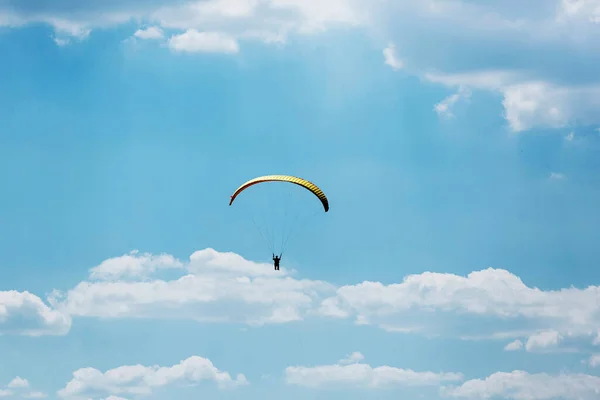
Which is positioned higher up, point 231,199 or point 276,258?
point 231,199

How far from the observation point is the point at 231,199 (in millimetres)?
125500

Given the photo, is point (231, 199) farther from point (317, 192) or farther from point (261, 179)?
point (317, 192)

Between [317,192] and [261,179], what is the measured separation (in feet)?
29.7

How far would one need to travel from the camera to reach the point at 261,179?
404 feet

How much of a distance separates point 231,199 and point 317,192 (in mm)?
13861

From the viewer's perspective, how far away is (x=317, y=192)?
119 m

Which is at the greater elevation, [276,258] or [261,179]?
[261,179]

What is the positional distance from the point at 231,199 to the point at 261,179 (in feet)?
18.8

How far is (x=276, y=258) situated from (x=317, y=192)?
13.1m

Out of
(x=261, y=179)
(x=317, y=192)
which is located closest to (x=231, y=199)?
(x=261, y=179)

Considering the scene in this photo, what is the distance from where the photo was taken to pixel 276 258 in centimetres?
12606
